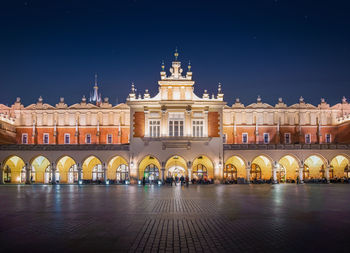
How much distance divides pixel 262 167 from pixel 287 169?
417 centimetres

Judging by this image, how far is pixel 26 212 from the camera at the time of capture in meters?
17.0

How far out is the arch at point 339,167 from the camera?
56.2 metres

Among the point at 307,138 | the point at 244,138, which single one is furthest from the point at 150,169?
the point at 307,138

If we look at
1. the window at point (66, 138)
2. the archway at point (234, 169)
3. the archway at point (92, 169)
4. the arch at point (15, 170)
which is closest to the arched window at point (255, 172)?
the archway at point (234, 169)

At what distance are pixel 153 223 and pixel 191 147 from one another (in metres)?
38.6

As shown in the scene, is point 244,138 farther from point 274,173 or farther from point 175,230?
point 175,230

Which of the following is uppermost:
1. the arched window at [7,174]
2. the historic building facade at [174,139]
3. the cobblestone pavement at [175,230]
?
the historic building facade at [174,139]

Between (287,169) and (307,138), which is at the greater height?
(307,138)

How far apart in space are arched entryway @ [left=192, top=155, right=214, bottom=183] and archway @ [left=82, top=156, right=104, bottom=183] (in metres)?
14.8

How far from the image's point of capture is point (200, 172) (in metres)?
56.6

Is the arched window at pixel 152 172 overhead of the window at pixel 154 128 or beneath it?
beneath

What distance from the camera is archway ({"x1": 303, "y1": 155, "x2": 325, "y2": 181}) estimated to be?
57469 millimetres

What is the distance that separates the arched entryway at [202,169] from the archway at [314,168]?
15.9m

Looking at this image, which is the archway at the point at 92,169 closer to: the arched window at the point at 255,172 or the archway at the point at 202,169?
the archway at the point at 202,169
